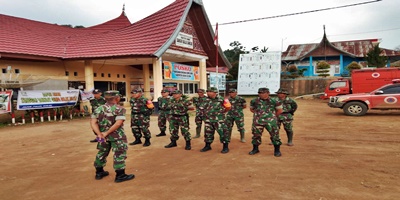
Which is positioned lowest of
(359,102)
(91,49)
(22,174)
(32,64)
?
(22,174)

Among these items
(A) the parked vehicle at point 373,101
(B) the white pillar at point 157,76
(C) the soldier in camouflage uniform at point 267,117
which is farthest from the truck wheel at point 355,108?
(B) the white pillar at point 157,76

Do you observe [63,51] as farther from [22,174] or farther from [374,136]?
[374,136]

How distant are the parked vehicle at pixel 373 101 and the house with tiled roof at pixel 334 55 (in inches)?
662

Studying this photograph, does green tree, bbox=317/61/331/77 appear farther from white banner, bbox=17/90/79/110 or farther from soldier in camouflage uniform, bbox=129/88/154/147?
soldier in camouflage uniform, bbox=129/88/154/147

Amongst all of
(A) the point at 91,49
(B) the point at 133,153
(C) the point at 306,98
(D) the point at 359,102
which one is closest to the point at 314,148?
(B) the point at 133,153

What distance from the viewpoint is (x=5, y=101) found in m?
10.3

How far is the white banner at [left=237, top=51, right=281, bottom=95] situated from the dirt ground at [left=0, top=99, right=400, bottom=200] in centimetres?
1612

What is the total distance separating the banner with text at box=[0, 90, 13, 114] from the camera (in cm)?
1022

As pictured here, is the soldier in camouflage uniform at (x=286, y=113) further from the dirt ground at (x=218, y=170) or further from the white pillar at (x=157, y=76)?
the white pillar at (x=157, y=76)

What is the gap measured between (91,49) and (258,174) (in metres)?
12.2

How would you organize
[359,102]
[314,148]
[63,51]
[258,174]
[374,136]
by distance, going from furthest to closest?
[63,51], [359,102], [374,136], [314,148], [258,174]

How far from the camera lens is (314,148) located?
5.86 m

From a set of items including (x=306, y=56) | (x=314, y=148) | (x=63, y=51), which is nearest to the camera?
(x=314, y=148)

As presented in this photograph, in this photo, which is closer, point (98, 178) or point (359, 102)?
point (98, 178)
